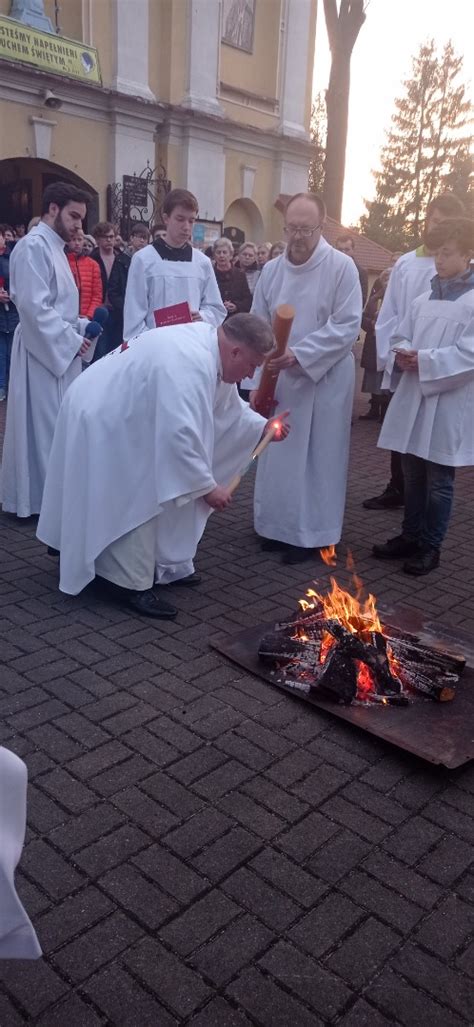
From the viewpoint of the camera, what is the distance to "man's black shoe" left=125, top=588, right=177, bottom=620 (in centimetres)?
440

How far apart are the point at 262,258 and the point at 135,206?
5.75m

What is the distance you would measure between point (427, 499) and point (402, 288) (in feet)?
6.28

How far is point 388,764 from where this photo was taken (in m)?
3.24

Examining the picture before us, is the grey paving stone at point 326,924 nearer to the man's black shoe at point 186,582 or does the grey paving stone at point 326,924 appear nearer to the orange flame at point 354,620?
the orange flame at point 354,620

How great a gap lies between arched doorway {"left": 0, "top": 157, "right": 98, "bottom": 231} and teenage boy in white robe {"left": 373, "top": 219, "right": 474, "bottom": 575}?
1234 cm

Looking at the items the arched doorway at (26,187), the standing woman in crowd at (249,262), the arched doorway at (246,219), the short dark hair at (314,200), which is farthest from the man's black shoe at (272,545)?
the arched doorway at (246,219)

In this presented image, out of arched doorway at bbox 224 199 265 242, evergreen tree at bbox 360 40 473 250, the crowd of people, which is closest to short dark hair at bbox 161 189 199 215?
the crowd of people

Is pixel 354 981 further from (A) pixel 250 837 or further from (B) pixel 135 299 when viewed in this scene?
(B) pixel 135 299

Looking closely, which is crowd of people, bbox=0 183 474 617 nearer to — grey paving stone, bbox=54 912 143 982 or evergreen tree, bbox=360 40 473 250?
grey paving stone, bbox=54 912 143 982

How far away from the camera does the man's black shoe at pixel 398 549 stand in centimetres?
559

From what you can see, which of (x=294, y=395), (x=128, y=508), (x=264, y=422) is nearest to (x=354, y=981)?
(x=128, y=508)

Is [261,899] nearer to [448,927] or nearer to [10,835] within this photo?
[448,927]

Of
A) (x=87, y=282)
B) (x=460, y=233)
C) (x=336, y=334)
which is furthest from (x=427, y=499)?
(x=87, y=282)

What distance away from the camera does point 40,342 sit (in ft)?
18.9
